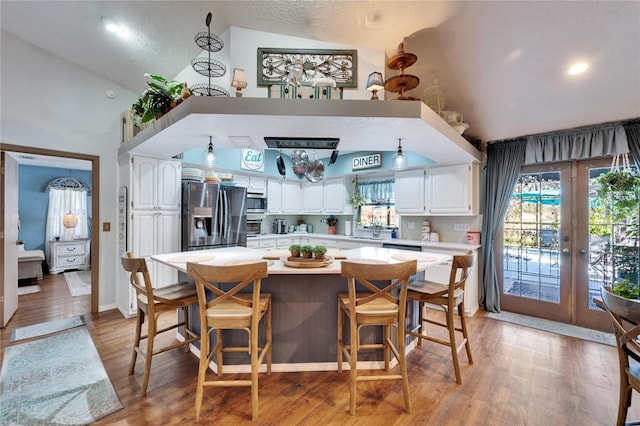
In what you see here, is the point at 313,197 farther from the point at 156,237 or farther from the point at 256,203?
the point at 156,237

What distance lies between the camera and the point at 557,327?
3217 mm

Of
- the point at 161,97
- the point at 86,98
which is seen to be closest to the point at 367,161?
the point at 161,97

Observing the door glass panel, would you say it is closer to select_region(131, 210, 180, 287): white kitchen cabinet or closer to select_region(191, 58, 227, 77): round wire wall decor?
select_region(191, 58, 227, 77): round wire wall decor

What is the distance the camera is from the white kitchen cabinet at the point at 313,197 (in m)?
5.75

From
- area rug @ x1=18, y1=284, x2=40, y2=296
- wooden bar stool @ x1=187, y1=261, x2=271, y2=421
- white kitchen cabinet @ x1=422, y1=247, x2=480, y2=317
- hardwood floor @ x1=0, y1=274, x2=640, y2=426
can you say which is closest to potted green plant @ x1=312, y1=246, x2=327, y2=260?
wooden bar stool @ x1=187, y1=261, x2=271, y2=421

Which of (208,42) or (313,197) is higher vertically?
(208,42)

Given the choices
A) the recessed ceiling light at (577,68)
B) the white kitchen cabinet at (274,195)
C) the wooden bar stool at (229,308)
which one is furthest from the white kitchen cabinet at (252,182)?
the recessed ceiling light at (577,68)

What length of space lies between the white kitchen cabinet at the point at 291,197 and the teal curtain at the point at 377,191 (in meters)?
1.41

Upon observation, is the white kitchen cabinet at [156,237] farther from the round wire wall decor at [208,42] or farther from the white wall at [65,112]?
the round wire wall decor at [208,42]

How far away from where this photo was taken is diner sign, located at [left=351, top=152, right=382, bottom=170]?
191 inches

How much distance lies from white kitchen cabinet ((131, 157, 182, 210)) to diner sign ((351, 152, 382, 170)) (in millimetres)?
3062

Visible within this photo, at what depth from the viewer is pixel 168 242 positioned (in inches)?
145

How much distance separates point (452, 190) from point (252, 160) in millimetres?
3520

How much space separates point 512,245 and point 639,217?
48.2 inches
